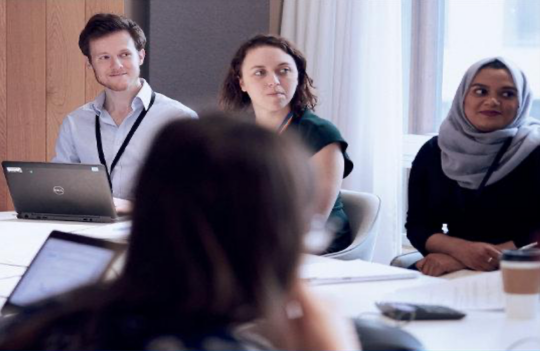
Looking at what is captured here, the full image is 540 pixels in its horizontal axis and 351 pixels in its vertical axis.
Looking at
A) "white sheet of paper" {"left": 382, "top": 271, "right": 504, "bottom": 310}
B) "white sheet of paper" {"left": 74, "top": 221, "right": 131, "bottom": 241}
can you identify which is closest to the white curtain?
"white sheet of paper" {"left": 74, "top": 221, "right": 131, "bottom": 241}

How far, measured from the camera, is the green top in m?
3.14

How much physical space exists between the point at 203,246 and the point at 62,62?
11.0ft

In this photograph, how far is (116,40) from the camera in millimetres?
3746

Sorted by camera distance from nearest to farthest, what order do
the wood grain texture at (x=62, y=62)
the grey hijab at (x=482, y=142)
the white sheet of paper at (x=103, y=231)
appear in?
1. the white sheet of paper at (x=103, y=231)
2. the grey hijab at (x=482, y=142)
3. the wood grain texture at (x=62, y=62)

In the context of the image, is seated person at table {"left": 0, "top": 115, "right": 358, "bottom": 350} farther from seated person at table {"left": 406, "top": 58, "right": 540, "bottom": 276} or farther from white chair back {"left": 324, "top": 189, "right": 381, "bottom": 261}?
white chair back {"left": 324, "top": 189, "right": 381, "bottom": 261}

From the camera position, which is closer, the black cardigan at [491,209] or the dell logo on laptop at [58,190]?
the black cardigan at [491,209]

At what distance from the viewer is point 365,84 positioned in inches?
179

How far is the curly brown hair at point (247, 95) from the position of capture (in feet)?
11.0

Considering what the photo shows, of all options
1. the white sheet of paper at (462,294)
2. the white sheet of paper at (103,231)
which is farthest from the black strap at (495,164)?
the white sheet of paper at (103,231)

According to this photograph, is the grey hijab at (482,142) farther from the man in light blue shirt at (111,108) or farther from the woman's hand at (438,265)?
the man in light blue shirt at (111,108)

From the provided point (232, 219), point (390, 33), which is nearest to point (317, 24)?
point (390, 33)

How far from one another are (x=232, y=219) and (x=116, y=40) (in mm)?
2899

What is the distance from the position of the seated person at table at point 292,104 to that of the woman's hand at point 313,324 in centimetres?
181

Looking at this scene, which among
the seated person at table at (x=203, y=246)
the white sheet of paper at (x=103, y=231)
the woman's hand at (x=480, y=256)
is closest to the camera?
the seated person at table at (x=203, y=246)
